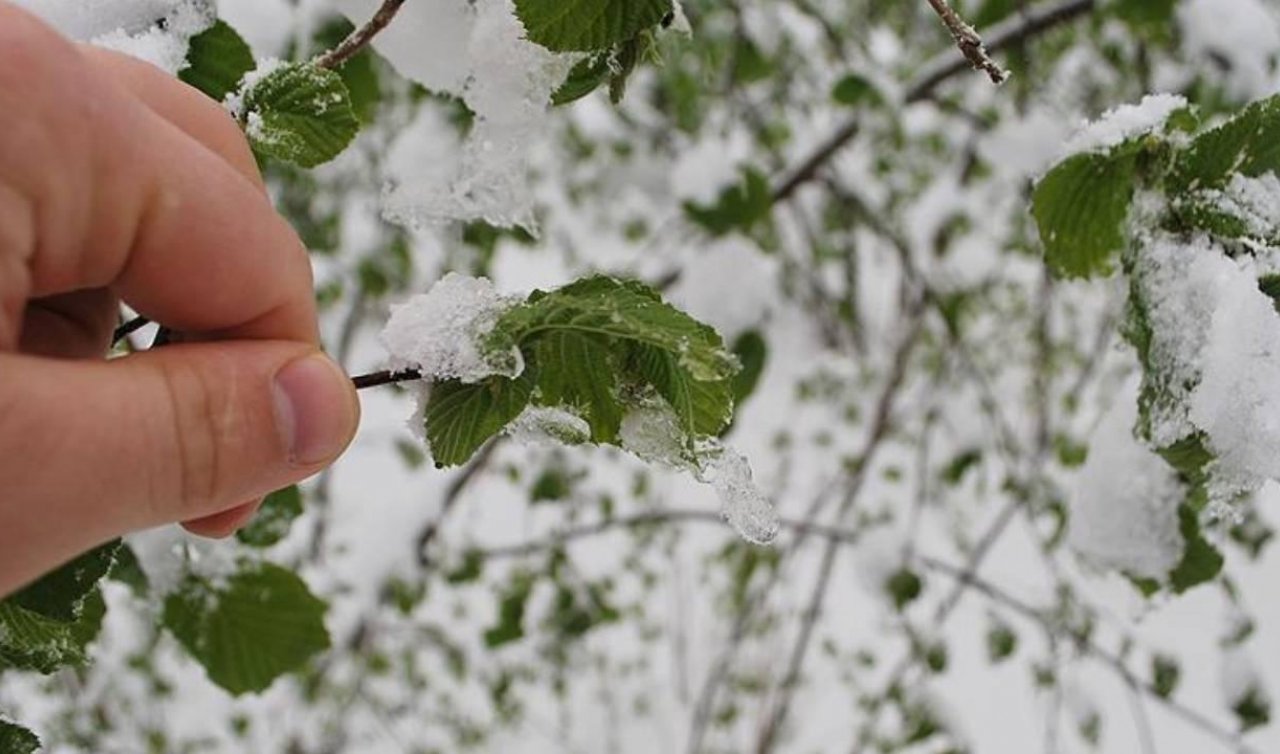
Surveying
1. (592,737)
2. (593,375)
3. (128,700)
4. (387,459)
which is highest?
(387,459)

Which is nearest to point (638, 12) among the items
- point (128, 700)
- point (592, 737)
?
point (128, 700)

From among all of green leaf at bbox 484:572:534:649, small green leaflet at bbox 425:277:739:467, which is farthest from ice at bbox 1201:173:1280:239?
green leaf at bbox 484:572:534:649

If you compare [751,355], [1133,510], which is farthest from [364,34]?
[751,355]

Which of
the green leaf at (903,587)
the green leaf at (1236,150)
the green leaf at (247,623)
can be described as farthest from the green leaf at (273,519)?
the green leaf at (903,587)

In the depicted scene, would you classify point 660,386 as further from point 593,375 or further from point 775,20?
point 775,20

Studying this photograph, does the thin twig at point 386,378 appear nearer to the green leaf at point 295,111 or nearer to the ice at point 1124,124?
the green leaf at point 295,111

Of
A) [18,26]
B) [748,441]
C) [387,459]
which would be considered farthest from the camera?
[387,459]
